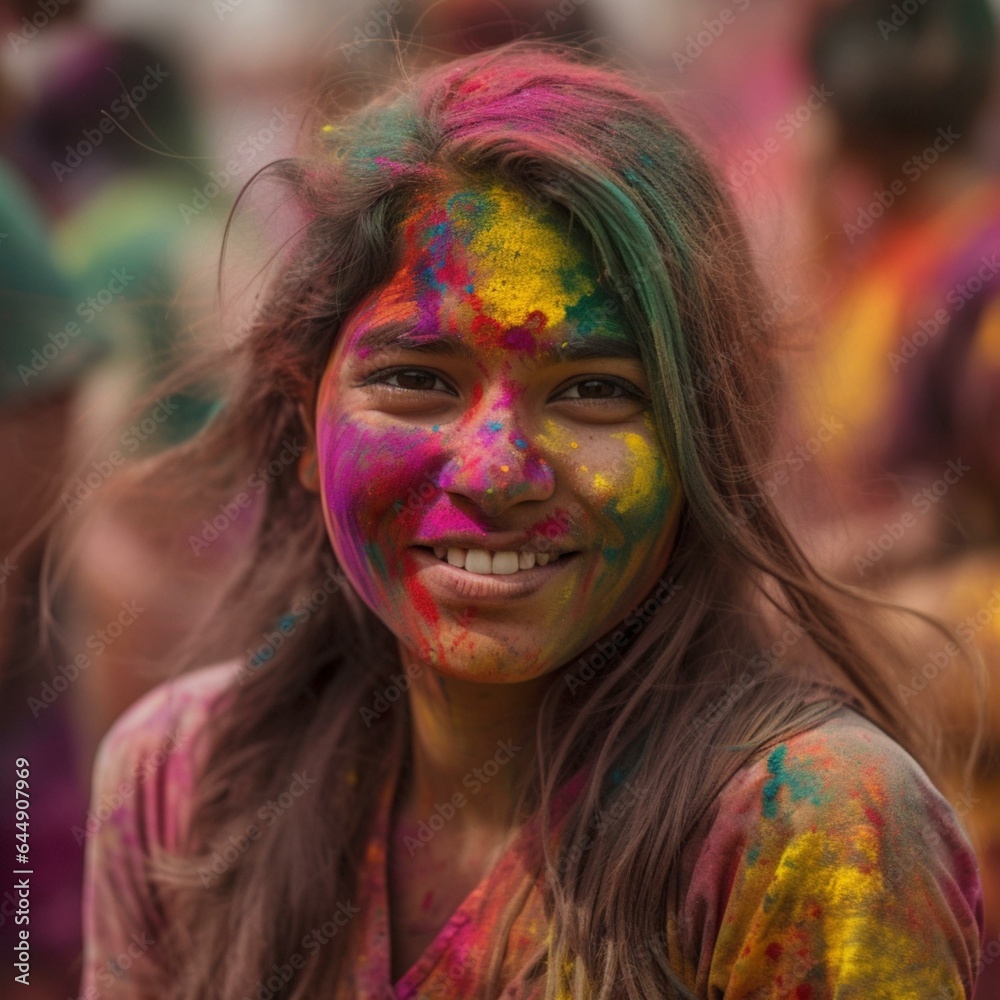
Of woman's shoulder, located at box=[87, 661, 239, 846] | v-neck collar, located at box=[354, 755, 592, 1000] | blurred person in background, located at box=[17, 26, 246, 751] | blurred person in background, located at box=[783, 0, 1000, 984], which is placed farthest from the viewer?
blurred person in background, located at box=[783, 0, 1000, 984]

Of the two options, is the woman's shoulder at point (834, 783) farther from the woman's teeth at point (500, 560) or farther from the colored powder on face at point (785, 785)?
the woman's teeth at point (500, 560)

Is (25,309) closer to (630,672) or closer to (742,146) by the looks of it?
(742,146)

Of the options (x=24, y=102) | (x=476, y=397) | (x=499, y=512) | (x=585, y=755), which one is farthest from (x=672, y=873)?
(x=24, y=102)

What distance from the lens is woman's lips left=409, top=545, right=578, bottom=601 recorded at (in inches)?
56.6

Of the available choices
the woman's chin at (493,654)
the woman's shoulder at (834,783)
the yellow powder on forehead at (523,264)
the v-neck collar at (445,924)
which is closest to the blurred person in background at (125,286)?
the yellow powder on forehead at (523,264)

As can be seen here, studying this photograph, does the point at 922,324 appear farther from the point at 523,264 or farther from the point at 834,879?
the point at 834,879

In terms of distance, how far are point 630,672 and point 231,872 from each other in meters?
0.75

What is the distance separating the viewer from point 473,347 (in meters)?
1.44

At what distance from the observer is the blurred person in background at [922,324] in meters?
2.71

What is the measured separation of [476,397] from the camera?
145 centimetres

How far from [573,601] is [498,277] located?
0.41 m

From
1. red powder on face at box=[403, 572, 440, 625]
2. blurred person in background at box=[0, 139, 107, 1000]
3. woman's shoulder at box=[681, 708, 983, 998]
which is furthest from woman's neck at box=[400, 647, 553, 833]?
blurred person in background at box=[0, 139, 107, 1000]

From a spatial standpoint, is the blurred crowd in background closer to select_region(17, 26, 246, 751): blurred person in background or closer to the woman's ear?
select_region(17, 26, 246, 751): blurred person in background

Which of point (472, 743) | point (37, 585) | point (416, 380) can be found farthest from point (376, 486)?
point (37, 585)
